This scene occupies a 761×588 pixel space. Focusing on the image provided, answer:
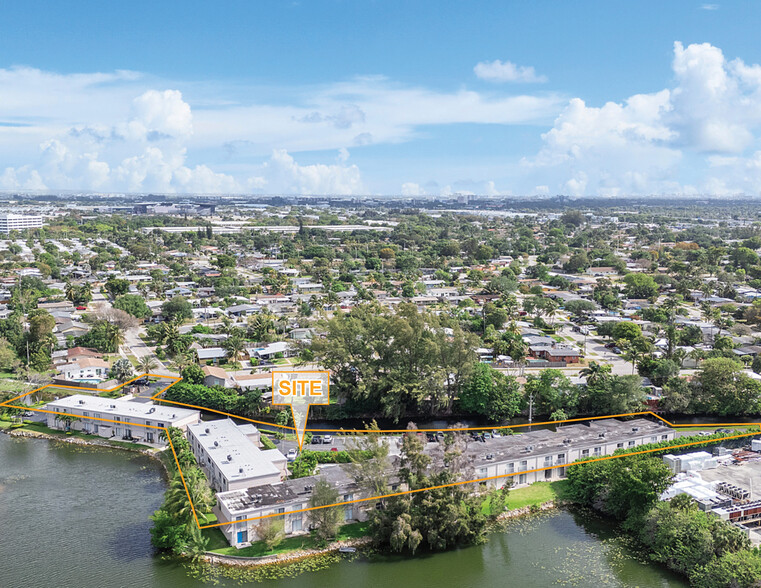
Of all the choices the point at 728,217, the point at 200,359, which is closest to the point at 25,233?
the point at 200,359

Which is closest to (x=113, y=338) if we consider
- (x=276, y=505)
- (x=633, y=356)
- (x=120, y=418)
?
(x=120, y=418)

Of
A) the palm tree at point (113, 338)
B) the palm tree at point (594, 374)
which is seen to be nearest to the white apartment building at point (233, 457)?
the palm tree at point (113, 338)

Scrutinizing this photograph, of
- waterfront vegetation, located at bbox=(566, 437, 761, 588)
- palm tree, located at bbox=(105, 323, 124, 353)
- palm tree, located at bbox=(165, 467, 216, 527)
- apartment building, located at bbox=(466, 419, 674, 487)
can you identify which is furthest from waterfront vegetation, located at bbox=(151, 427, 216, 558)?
palm tree, located at bbox=(105, 323, 124, 353)

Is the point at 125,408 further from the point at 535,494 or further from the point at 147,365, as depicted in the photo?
the point at 535,494

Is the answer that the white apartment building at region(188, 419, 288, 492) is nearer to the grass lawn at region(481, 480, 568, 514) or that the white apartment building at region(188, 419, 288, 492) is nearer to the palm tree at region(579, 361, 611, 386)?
the grass lawn at region(481, 480, 568, 514)

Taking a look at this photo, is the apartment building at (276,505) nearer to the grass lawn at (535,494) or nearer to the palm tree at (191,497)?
the palm tree at (191,497)

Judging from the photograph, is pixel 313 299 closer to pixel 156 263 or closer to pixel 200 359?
pixel 200 359
